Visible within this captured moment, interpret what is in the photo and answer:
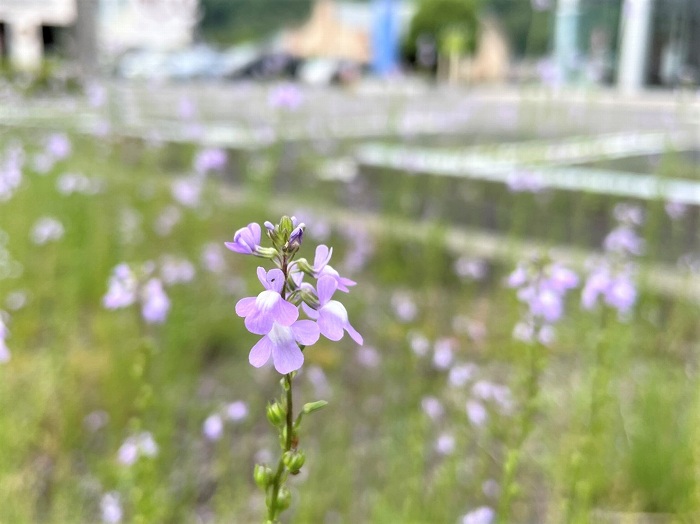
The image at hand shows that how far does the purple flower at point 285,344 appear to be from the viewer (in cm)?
70

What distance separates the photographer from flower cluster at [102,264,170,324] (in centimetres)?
150

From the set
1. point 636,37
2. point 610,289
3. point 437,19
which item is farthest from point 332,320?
point 437,19

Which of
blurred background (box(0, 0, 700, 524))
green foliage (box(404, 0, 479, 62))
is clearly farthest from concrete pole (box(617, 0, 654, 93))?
blurred background (box(0, 0, 700, 524))

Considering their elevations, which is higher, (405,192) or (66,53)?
(66,53)

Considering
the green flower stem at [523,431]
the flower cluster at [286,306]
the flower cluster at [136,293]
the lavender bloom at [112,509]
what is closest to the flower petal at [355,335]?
the flower cluster at [286,306]

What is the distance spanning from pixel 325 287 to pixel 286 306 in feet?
0.20

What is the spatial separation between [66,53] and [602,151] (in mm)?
4278

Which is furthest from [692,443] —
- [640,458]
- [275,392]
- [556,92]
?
[556,92]

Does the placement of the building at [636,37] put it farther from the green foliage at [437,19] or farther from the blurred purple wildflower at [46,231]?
the green foliage at [437,19]

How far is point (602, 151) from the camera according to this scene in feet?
20.0

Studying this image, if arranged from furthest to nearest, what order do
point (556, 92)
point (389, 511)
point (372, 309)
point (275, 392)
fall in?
1. point (556, 92)
2. point (372, 309)
3. point (275, 392)
4. point (389, 511)

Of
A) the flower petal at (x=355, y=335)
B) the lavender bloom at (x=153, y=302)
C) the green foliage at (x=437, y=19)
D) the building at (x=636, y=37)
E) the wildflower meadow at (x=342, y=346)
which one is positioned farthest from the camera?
the green foliage at (x=437, y=19)

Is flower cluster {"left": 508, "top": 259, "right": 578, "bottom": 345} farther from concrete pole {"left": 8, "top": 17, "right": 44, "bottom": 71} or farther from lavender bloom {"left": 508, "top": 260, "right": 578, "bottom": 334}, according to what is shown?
concrete pole {"left": 8, "top": 17, "right": 44, "bottom": 71}

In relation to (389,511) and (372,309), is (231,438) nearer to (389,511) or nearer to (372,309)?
(389,511)
